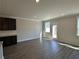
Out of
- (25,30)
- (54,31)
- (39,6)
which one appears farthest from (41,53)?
(54,31)

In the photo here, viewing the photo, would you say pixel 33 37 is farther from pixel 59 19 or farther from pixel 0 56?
pixel 0 56

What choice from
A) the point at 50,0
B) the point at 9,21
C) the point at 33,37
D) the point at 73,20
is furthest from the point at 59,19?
the point at 50,0

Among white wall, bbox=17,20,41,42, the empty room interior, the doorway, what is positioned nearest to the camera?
the empty room interior

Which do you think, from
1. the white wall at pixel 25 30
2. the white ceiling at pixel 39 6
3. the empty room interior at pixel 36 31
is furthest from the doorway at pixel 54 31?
the white ceiling at pixel 39 6

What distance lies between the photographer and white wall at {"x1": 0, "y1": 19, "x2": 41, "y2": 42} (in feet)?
25.0

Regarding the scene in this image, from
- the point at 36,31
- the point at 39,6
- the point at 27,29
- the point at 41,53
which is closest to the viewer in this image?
the point at 39,6

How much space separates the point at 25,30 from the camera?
8.99 meters

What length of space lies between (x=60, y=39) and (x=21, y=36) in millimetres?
3861

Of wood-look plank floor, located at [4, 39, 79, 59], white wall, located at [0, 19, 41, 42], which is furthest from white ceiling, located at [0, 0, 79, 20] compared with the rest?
white wall, located at [0, 19, 41, 42]

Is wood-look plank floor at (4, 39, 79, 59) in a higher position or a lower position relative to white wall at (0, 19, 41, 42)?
lower

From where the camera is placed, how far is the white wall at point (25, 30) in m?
7.62

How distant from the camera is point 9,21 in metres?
6.87

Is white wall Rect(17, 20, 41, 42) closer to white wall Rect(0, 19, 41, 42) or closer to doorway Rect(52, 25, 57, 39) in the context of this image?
white wall Rect(0, 19, 41, 42)

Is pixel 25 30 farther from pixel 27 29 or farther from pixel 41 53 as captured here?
pixel 41 53
